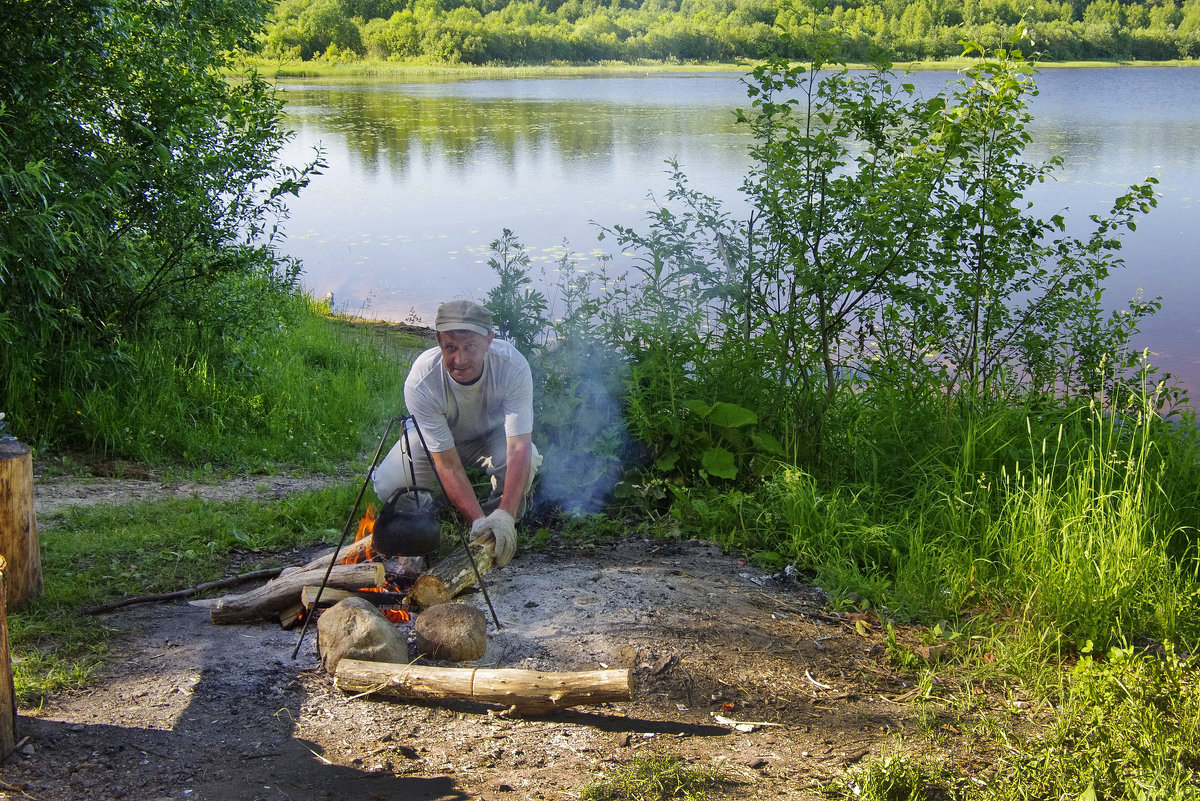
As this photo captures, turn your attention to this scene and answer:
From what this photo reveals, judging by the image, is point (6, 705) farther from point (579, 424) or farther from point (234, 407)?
point (234, 407)

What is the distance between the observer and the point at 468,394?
4.85m

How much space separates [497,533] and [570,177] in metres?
14.5

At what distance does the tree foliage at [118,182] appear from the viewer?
592 cm

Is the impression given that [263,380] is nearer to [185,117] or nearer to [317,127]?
[185,117]

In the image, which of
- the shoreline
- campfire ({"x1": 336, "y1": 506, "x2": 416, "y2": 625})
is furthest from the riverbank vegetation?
the shoreline

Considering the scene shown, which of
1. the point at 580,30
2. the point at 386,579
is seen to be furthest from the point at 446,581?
the point at 580,30

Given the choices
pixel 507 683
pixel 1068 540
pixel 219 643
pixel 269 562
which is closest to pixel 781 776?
pixel 507 683

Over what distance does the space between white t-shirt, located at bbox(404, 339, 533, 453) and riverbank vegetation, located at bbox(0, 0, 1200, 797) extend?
0.70 meters

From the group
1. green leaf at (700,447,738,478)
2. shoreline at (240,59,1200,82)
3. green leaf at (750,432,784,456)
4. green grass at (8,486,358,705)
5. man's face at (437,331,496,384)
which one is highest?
shoreline at (240,59,1200,82)

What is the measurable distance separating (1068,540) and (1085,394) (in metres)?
2.68

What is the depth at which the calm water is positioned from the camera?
40.7ft

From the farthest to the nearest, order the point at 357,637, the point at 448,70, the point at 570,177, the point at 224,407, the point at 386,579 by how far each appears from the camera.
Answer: the point at 448,70, the point at 570,177, the point at 224,407, the point at 386,579, the point at 357,637

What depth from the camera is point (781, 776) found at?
2.86 m

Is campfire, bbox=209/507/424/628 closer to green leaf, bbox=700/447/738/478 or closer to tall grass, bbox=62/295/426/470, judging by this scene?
green leaf, bbox=700/447/738/478
